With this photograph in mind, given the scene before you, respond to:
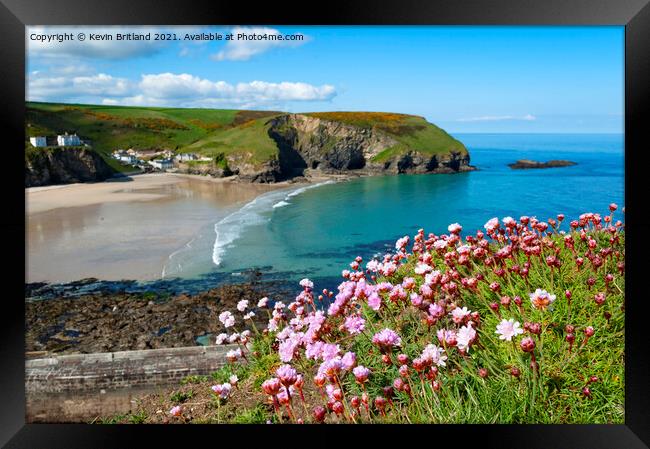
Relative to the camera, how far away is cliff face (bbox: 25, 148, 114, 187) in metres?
15.4

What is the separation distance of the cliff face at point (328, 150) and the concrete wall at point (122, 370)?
10.1 m

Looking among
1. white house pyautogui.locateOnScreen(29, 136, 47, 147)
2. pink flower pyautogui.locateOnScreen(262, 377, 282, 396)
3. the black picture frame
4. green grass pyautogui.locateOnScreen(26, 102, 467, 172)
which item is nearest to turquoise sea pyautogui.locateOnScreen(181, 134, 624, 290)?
green grass pyautogui.locateOnScreen(26, 102, 467, 172)

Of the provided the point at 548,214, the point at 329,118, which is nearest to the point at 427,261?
the point at 548,214

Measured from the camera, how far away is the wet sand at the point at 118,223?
9414 mm

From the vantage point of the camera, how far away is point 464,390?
2547 millimetres

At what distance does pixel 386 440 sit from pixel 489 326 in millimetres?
890

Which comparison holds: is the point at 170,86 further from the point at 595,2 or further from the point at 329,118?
the point at 329,118

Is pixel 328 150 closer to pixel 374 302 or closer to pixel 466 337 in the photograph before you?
pixel 374 302

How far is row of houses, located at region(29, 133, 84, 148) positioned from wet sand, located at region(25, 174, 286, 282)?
1.29 m

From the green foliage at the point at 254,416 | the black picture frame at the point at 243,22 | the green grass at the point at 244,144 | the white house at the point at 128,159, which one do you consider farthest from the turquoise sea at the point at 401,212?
the green grass at the point at 244,144

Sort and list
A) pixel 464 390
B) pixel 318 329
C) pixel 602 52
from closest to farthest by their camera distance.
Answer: pixel 318 329
pixel 464 390
pixel 602 52

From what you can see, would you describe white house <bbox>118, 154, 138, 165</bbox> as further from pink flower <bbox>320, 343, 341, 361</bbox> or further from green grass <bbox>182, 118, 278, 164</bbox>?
pink flower <bbox>320, 343, 341, 361</bbox>

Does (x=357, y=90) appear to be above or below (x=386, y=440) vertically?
above

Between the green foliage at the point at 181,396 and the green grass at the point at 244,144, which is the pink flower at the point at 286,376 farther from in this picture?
the green grass at the point at 244,144
